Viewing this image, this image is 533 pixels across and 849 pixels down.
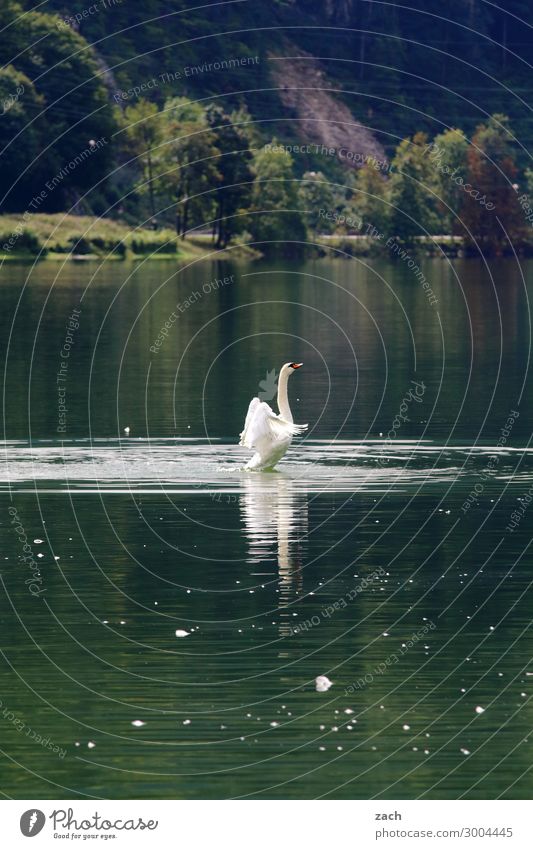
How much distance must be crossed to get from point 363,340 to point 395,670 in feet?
165

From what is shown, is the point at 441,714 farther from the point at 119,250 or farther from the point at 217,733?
the point at 119,250

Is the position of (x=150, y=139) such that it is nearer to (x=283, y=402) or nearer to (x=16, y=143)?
(x=16, y=143)

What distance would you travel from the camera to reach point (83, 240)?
15850 centimetres

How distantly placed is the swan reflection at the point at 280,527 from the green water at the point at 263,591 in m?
0.08

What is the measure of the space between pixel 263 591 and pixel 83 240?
135594 mm

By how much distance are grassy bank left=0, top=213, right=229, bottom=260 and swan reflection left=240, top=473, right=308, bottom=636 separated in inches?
4263

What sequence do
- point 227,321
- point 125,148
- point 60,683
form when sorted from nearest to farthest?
point 60,683 → point 227,321 → point 125,148

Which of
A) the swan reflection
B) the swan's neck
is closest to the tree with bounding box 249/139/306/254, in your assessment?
the swan's neck

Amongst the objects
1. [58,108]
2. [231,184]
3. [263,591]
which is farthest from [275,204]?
[263,591]

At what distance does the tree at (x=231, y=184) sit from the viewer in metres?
175

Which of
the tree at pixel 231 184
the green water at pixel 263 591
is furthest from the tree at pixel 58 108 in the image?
the green water at pixel 263 591

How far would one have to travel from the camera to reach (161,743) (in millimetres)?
18453

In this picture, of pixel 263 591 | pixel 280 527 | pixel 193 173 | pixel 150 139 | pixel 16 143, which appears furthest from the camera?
pixel 150 139

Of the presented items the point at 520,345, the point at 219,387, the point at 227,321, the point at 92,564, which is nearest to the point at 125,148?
the point at 227,321
